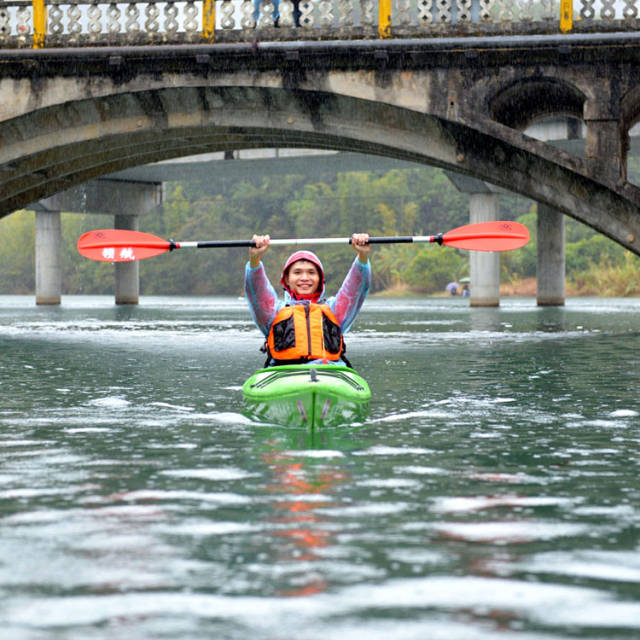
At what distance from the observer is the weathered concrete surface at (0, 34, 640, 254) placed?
21.9 m

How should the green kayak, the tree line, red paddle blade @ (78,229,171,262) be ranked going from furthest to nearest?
the tree line < red paddle blade @ (78,229,171,262) < the green kayak

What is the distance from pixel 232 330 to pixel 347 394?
18392 millimetres

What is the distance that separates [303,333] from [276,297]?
0.45 metres

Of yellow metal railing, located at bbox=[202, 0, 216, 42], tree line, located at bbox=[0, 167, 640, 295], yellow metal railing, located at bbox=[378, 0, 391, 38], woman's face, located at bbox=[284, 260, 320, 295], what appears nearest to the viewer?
woman's face, located at bbox=[284, 260, 320, 295]

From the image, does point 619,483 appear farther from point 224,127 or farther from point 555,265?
point 555,265

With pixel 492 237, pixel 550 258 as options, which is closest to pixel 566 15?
pixel 492 237

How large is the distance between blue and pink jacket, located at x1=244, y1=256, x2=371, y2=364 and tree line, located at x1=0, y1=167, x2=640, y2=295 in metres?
70.5

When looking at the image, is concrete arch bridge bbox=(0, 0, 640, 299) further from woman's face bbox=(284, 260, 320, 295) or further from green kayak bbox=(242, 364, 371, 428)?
green kayak bbox=(242, 364, 371, 428)

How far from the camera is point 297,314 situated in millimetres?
9930

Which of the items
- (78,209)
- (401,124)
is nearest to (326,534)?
(401,124)

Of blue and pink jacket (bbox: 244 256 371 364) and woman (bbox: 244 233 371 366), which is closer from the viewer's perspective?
woman (bbox: 244 233 371 366)

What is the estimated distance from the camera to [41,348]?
67.5ft

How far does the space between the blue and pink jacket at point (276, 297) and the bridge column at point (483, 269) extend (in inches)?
1496

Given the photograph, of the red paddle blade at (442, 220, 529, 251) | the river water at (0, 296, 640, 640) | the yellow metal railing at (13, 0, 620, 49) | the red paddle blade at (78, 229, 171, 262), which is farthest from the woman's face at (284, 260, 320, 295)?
the yellow metal railing at (13, 0, 620, 49)
